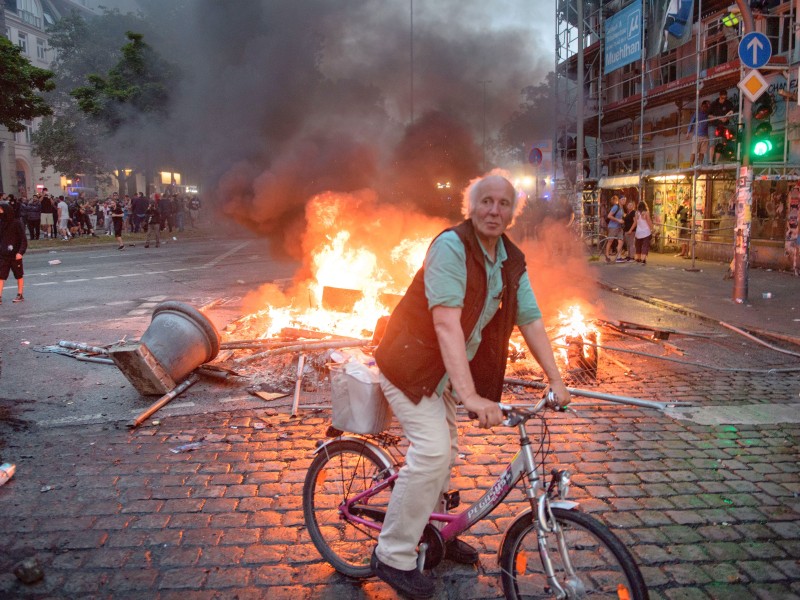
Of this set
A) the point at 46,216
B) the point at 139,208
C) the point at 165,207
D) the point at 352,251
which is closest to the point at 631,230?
the point at 352,251

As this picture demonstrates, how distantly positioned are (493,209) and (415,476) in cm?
121

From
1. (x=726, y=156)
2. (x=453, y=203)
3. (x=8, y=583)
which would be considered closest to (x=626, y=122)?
(x=726, y=156)

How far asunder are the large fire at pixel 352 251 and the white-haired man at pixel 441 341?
5895 mm

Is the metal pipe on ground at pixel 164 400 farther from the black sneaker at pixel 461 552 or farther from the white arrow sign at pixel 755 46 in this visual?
the white arrow sign at pixel 755 46

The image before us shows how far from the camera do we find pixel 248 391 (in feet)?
20.3

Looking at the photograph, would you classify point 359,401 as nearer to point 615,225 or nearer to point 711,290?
point 711,290

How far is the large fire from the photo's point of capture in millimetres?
9477

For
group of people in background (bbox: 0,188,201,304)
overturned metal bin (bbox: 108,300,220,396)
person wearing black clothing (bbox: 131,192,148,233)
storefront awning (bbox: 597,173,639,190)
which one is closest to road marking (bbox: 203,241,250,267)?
group of people in background (bbox: 0,188,201,304)

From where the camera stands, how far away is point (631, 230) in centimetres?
1795

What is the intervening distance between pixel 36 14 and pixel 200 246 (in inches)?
1722

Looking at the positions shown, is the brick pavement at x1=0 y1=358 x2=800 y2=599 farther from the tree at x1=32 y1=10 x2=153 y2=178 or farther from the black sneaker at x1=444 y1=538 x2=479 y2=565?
the tree at x1=32 y1=10 x2=153 y2=178

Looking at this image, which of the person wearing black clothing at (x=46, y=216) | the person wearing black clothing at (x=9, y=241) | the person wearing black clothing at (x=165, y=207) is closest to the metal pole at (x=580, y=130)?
the person wearing black clothing at (x=9, y=241)

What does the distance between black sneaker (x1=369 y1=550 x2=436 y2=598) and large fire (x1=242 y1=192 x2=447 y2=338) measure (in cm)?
601

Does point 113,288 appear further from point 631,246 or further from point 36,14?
point 36,14
